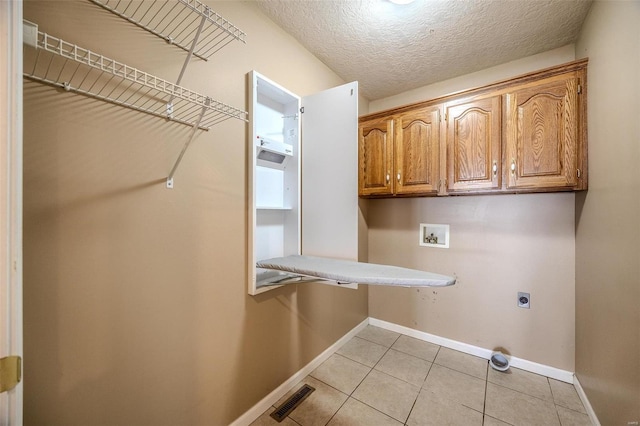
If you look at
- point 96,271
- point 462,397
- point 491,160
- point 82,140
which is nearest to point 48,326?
point 96,271

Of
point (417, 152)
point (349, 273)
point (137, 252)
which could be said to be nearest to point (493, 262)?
point (417, 152)

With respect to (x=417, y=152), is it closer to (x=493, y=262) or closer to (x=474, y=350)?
(x=493, y=262)

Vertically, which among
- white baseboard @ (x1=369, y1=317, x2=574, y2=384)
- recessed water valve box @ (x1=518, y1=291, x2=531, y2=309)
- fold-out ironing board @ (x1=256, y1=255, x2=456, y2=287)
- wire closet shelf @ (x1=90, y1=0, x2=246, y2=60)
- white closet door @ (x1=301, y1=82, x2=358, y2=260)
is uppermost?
wire closet shelf @ (x1=90, y1=0, x2=246, y2=60)

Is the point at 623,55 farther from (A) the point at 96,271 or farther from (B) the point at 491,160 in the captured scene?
(A) the point at 96,271

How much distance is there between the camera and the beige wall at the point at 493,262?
6.31 feet

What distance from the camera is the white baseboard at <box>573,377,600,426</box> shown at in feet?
4.90

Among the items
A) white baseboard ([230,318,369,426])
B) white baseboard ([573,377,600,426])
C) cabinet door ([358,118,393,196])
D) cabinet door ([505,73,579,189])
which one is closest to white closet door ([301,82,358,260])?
cabinet door ([358,118,393,196])

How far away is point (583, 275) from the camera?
66.9 inches

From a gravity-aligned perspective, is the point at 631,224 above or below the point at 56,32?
below

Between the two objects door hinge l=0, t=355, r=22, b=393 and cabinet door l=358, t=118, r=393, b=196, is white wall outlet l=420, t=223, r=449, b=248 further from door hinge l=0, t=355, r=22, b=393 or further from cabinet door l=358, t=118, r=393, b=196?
door hinge l=0, t=355, r=22, b=393

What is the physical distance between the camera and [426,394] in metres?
1.78

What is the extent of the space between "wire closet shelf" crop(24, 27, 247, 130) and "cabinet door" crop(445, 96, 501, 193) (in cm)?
176

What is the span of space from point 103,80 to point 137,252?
717 mm

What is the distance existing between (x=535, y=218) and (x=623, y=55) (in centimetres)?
123
